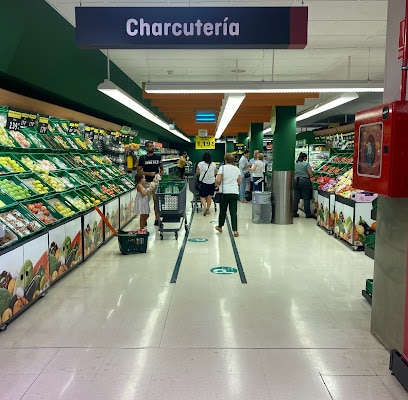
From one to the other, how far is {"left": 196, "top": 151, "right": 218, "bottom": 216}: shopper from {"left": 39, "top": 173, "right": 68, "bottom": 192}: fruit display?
181 inches

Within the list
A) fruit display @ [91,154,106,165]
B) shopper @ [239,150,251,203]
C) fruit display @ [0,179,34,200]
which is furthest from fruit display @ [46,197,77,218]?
shopper @ [239,150,251,203]

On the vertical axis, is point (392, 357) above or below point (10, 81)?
below

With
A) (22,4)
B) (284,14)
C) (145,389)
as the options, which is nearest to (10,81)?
(22,4)

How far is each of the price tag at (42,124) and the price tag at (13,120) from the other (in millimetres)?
712

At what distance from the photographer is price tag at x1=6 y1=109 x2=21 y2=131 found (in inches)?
229

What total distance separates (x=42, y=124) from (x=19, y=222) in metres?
2.82

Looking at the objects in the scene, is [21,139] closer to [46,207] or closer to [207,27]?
[46,207]

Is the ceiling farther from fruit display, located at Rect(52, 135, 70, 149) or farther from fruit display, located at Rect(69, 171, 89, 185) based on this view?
fruit display, located at Rect(69, 171, 89, 185)

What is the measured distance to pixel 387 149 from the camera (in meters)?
2.95

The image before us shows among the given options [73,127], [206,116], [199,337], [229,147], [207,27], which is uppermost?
[206,116]

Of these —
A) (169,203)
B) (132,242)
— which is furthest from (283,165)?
(132,242)

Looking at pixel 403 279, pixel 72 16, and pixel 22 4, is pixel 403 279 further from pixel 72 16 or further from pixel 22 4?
pixel 72 16

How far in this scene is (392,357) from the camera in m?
3.09

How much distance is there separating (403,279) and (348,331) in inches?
37.3
